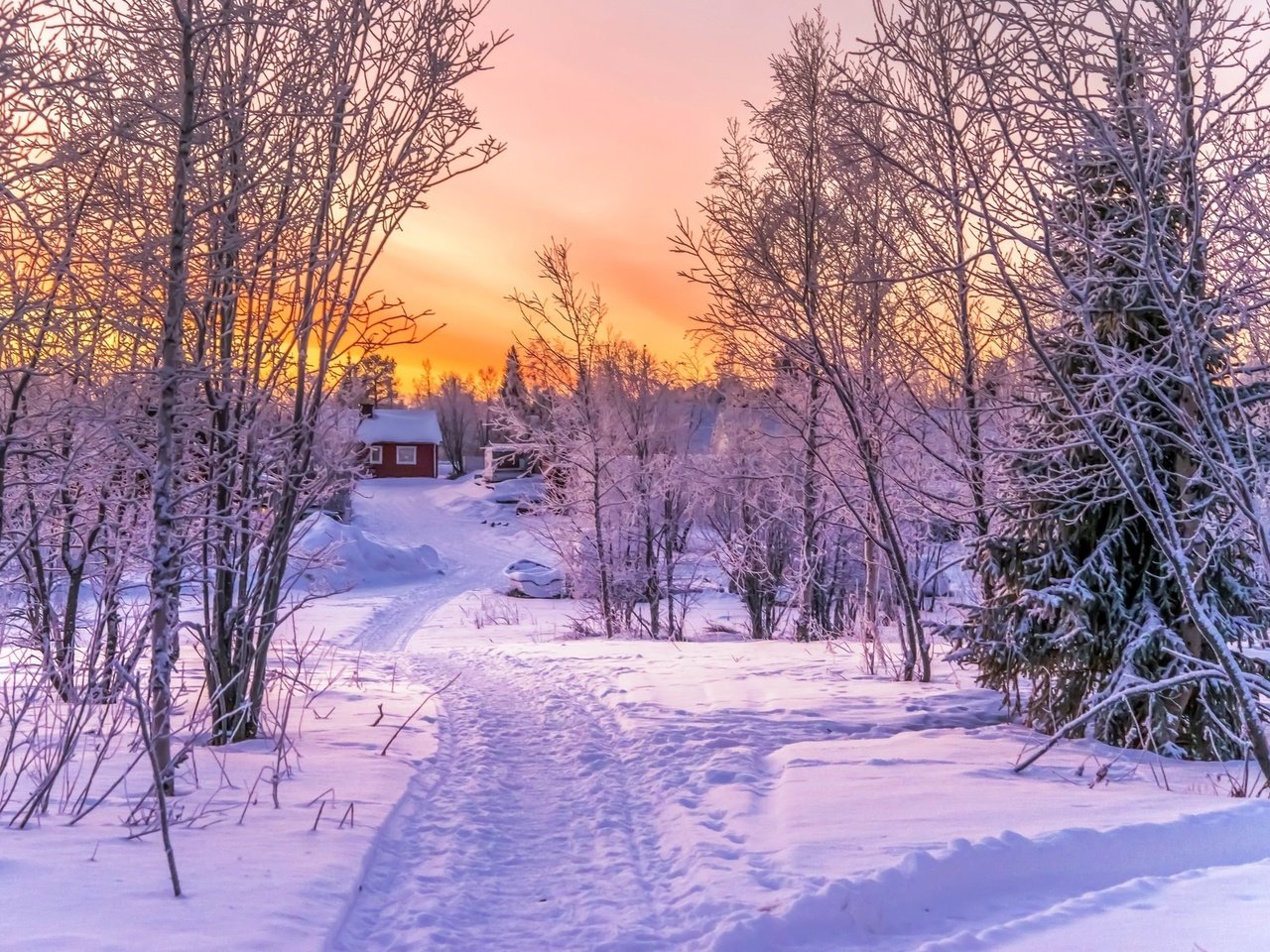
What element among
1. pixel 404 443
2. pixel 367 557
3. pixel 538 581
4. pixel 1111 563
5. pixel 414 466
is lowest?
pixel 538 581

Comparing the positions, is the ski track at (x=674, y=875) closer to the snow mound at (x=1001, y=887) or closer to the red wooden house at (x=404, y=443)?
the snow mound at (x=1001, y=887)

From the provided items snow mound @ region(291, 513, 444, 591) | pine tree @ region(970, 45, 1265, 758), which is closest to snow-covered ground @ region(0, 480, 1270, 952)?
pine tree @ region(970, 45, 1265, 758)

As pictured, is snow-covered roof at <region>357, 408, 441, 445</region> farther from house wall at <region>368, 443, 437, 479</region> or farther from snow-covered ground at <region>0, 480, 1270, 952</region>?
snow-covered ground at <region>0, 480, 1270, 952</region>

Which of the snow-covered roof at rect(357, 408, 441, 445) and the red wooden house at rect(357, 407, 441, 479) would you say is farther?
the red wooden house at rect(357, 407, 441, 479)

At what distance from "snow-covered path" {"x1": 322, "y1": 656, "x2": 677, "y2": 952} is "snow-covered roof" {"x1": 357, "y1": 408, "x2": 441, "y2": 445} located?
5945 cm

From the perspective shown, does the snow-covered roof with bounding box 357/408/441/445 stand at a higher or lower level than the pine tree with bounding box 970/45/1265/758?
higher

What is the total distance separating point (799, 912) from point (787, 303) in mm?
7240

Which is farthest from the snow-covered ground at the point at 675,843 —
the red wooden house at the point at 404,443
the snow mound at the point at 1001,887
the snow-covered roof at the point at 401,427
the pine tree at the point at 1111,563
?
the red wooden house at the point at 404,443

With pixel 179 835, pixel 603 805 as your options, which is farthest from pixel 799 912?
pixel 179 835

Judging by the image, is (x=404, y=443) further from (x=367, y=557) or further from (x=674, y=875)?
(x=674, y=875)

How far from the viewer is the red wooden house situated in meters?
65.4

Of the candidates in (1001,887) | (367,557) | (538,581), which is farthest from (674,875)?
(367,557)

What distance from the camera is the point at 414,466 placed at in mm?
66688

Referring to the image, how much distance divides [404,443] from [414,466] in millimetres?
1923
